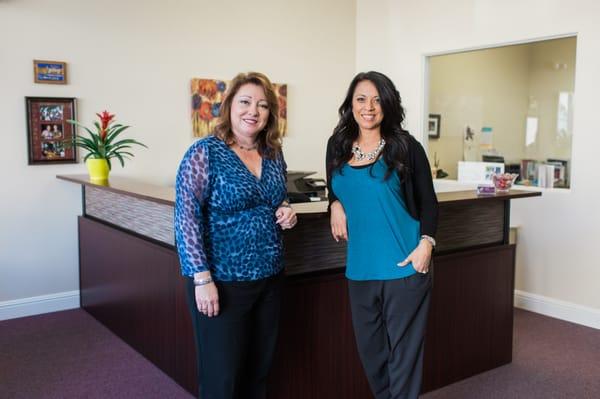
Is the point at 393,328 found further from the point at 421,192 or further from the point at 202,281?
the point at 202,281

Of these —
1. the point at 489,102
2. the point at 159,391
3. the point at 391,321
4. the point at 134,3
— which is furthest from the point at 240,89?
the point at 489,102

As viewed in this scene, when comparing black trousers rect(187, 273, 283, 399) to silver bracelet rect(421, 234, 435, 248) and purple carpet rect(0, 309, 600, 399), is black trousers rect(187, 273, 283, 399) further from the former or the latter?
purple carpet rect(0, 309, 600, 399)

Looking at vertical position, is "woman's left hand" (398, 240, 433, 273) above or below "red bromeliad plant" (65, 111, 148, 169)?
below

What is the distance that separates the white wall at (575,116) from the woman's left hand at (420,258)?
8.27ft

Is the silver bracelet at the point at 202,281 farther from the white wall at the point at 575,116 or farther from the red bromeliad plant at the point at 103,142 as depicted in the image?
the white wall at the point at 575,116

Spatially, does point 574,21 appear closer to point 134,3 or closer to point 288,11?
point 288,11

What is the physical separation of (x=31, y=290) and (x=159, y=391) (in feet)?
5.95

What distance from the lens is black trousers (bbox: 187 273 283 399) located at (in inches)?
75.6

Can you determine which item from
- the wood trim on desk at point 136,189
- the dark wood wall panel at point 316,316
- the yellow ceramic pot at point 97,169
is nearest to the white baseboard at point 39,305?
the dark wood wall panel at point 316,316

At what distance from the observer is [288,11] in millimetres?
5355

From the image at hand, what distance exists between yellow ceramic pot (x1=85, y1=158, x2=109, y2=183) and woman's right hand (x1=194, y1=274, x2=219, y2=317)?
2305 mm

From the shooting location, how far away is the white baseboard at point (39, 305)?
420 cm

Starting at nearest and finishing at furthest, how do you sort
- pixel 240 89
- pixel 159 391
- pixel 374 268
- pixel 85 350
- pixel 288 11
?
1. pixel 240 89
2. pixel 374 268
3. pixel 159 391
4. pixel 85 350
5. pixel 288 11

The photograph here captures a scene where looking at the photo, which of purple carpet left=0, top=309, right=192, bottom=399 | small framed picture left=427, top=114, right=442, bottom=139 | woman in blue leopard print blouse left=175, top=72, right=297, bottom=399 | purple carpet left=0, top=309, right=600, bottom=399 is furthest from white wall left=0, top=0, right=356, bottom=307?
woman in blue leopard print blouse left=175, top=72, right=297, bottom=399
